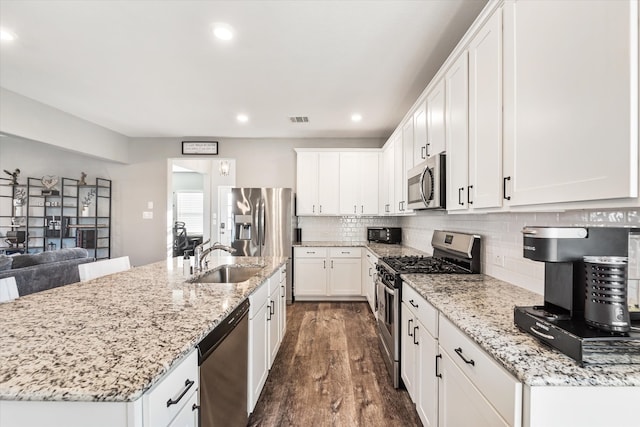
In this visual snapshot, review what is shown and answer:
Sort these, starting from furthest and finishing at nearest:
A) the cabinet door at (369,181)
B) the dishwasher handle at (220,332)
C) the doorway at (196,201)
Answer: the doorway at (196,201), the cabinet door at (369,181), the dishwasher handle at (220,332)

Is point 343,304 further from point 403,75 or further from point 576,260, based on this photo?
point 576,260

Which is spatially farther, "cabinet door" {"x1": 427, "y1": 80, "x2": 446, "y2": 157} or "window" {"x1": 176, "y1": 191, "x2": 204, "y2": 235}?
"window" {"x1": 176, "y1": 191, "x2": 204, "y2": 235}

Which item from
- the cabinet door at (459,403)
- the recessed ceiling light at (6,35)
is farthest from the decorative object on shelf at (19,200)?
the cabinet door at (459,403)

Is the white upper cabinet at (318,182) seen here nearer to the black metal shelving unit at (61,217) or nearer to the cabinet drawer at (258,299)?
the cabinet drawer at (258,299)

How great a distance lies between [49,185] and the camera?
5.36 metres

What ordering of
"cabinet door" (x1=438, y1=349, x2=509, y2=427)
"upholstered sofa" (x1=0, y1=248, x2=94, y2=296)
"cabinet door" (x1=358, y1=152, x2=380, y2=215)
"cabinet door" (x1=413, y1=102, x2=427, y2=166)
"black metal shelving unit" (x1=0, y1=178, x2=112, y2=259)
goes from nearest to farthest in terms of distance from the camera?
"cabinet door" (x1=438, y1=349, x2=509, y2=427)
"cabinet door" (x1=413, y1=102, x2=427, y2=166)
"upholstered sofa" (x1=0, y1=248, x2=94, y2=296)
"cabinet door" (x1=358, y1=152, x2=380, y2=215)
"black metal shelving unit" (x1=0, y1=178, x2=112, y2=259)

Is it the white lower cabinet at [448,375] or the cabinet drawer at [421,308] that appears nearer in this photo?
the white lower cabinet at [448,375]

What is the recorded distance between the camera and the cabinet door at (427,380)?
154 centimetres

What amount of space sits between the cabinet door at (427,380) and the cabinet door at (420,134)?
1.52 meters

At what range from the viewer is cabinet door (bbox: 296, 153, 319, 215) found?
15.6 ft

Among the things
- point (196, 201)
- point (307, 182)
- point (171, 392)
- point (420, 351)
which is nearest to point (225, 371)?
point (171, 392)

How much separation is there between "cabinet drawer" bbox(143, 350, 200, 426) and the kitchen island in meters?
0.04

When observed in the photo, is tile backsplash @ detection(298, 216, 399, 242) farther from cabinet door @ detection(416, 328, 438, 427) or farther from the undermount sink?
cabinet door @ detection(416, 328, 438, 427)

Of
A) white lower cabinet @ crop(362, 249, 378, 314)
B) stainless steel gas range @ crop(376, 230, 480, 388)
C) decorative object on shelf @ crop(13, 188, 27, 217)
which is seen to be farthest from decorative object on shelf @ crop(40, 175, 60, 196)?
stainless steel gas range @ crop(376, 230, 480, 388)
